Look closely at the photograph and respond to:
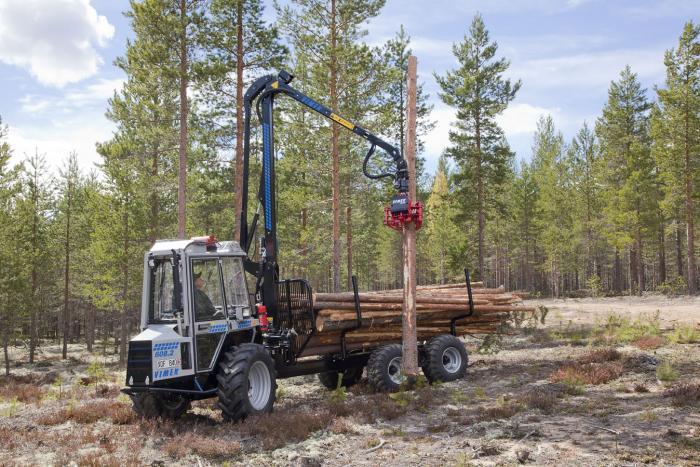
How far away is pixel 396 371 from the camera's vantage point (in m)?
12.0

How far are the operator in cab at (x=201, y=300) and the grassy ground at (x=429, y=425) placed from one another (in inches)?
73.6

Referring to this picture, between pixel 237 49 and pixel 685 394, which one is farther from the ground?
pixel 237 49

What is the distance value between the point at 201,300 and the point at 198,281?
1.07 ft

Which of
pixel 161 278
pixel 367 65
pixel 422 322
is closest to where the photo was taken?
pixel 161 278

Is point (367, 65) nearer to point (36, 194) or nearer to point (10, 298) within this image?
point (10, 298)

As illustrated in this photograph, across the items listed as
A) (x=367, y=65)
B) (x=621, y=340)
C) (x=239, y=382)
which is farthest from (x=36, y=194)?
(x=621, y=340)

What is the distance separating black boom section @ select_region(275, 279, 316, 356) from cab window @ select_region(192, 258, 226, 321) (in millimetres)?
1517

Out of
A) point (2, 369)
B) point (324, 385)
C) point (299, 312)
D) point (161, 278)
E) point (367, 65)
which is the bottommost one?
point (2, 369)

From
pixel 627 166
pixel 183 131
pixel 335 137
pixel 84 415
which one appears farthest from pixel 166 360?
pixel 627 166

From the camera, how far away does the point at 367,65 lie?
21.2m

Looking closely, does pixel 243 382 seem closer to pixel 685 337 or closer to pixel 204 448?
pixel 204 448

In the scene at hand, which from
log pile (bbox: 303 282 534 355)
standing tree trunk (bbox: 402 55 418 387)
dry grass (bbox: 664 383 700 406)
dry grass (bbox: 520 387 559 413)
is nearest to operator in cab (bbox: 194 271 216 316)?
log pile (bbox: 303 282 534 355)

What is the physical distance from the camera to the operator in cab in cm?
884

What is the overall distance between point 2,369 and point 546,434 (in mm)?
33864
